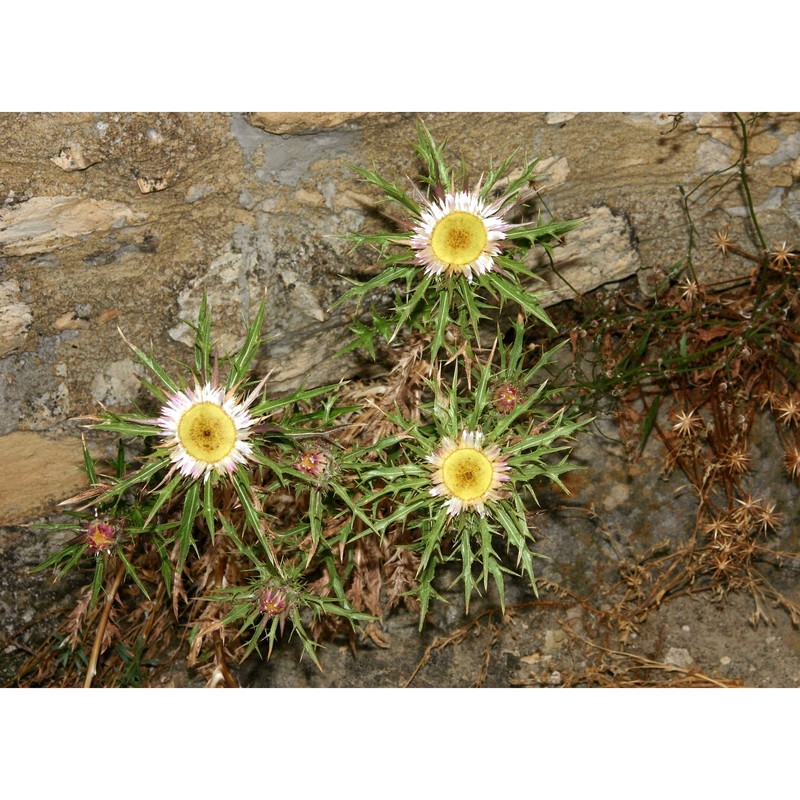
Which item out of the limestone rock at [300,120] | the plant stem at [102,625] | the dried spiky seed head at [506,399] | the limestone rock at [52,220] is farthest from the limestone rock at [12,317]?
the dried spiky seed head at [506,399]

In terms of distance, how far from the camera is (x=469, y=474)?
230cm

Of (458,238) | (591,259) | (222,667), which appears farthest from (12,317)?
(591,259)

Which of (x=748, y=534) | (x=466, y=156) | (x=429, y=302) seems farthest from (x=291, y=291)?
(x=748, y=534)

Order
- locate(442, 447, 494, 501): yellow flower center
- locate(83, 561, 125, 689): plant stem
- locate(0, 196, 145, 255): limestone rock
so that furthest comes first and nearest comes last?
locate(83, 561, 125, 689): plant stem < locate(0, 196, 145, 255): limestone rock < locate(442, 447, 494, 501): yellow flower center

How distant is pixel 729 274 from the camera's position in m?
3.05

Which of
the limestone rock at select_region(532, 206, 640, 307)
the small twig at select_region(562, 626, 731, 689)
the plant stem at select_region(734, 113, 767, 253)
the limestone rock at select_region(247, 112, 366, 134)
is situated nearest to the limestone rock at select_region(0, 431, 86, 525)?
the limestone rock at select_region(247, 112, 366, 134)

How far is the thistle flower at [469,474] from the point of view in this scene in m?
2.31

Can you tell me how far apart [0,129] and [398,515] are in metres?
1.70

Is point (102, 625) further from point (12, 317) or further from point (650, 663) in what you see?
point (650, 663)

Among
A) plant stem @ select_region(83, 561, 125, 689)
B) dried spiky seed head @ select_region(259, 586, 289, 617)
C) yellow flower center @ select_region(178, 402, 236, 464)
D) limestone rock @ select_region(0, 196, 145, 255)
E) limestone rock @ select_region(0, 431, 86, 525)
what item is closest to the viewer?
yellow flower center @ select_region(178, 402, 236, 464)

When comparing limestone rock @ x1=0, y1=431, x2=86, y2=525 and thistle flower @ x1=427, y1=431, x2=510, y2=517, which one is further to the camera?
limestone rock @ x1=0, y1=431, x2=86, y2=525

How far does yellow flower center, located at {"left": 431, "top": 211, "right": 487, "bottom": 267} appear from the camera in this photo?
7.70 feet

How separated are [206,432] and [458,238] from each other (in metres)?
0.91

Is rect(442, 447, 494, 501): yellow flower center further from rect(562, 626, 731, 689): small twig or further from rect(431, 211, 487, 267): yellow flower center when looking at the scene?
rect(562, 626, 731, 689): small twig
